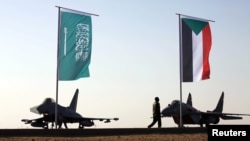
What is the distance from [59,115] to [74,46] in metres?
29.9

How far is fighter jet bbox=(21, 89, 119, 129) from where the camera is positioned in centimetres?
5256

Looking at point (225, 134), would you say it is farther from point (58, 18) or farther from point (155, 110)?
point (58, 18)

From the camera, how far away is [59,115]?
187ft

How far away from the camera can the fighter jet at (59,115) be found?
52.6 meters

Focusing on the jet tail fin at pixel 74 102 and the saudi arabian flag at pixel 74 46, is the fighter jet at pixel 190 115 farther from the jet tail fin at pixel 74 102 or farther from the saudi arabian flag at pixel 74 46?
the saudi arabian flag at pixel 74 46

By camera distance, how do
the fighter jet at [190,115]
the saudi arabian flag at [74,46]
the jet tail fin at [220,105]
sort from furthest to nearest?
the jet tail fin at [220,105] < the fighter jet at [190,115] < the saudi arabian flag at [74,46]

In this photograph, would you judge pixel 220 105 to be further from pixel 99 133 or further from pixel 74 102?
pixel 99 133

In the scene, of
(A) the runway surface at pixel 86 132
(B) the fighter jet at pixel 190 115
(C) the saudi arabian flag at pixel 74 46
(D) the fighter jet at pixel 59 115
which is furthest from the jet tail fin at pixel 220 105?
(A) the runway surface at pixel 86 132

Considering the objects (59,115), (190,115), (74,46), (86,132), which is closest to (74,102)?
(59,115)

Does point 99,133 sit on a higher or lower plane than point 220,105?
higher

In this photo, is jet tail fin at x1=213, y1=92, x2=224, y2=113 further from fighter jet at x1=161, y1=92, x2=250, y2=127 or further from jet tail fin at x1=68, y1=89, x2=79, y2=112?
jet tail fin at x1=68, y1=89, x2=79, y2=112

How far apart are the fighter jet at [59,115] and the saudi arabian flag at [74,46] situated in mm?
17688

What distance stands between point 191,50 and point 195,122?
87.8 feet

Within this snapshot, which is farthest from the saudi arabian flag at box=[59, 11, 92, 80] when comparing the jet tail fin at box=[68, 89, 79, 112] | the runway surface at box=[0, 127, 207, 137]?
the jet tail fin at box=[68, 89, 79, 112]
